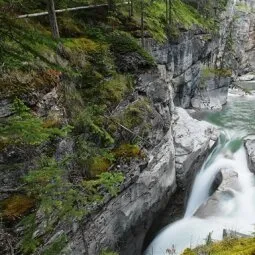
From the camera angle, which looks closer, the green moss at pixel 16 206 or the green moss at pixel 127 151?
the green moss at pixel 16 206

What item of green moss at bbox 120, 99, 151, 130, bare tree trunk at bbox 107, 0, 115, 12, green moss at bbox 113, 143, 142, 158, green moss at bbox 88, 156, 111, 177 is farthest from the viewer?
bare tree trunk at bbox 107, 0, 115, 12

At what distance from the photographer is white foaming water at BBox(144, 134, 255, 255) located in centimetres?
1777

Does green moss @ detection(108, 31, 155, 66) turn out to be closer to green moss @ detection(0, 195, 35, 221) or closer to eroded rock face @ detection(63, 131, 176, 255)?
eroded rock face @ detection(63, 131, 176, 255)

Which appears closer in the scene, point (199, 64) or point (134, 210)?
point (134, 210)

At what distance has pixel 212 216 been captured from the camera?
766 inches

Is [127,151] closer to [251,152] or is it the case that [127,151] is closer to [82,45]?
[82,45]

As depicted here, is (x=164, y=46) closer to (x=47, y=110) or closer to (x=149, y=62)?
(x=149, y=62)

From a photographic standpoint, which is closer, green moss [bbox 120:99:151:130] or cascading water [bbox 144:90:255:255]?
green moss [bbox 120:99:151:130]

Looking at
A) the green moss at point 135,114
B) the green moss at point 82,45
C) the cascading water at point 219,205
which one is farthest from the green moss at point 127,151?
the green moss at point 82,45

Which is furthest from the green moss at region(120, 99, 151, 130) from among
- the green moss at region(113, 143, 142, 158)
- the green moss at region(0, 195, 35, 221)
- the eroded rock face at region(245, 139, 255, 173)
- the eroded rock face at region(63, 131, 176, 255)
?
the eroded rock face at region(245, 139, 255, 173)

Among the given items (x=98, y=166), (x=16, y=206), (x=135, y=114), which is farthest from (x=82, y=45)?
(x=16, y=206)

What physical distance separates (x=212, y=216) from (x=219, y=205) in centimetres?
102

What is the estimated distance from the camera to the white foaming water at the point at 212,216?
1777 centimetres

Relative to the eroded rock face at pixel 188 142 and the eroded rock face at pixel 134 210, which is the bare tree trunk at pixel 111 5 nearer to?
the eroded rock face at pixel 188 142
